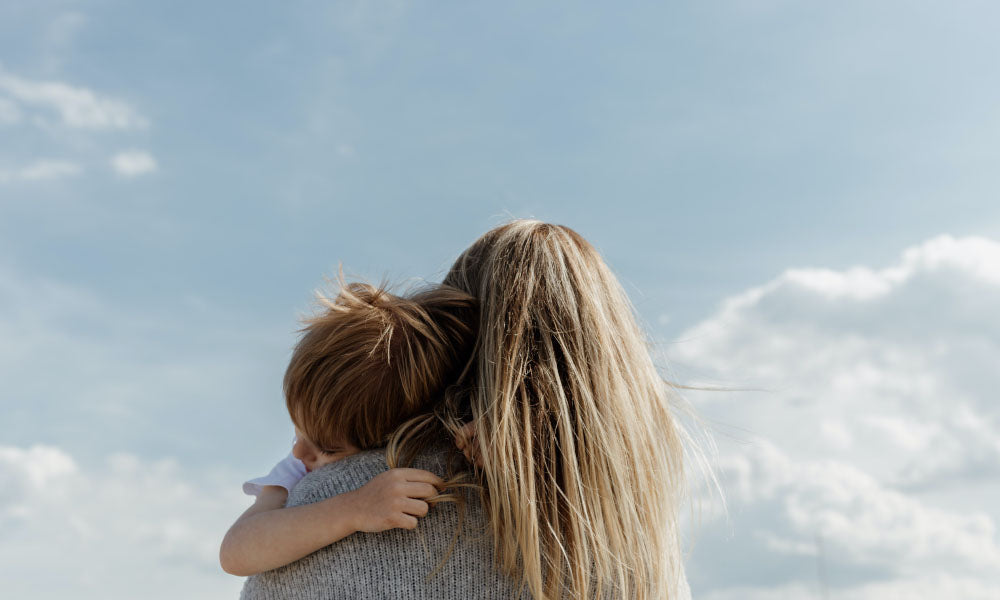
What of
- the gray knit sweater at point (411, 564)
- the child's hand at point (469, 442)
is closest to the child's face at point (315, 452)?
the gray knit sweater at point (411, 564)

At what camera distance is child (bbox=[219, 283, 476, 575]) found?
259cm

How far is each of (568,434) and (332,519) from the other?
2.32ft

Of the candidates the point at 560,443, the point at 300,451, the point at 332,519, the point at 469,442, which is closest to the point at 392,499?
the point at 332,519

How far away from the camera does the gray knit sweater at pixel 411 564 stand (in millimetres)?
2605

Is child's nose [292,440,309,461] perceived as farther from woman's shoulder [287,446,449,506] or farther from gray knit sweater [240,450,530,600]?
gray knit sweater [240,450,530,600]

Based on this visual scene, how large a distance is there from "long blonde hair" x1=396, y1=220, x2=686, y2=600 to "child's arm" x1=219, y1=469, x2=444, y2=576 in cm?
19

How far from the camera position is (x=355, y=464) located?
275 centimetres

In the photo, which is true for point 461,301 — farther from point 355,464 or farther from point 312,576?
point 312,576

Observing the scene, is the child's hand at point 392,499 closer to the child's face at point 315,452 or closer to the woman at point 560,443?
the woman at point 560,443

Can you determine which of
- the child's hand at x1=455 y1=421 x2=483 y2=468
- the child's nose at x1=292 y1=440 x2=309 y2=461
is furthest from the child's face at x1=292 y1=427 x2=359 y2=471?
the child's hand at x1=455 y1=421 x2=483 y2=468

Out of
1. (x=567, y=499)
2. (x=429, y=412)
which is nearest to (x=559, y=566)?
(x=567, y=499)

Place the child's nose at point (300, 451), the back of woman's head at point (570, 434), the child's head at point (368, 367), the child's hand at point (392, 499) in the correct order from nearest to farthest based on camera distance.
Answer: the child's hand at point (392, 499) < the back of woman's head at point (570, 434) < the child's head at point (368, 367) < the child's nose at point (300, 451)

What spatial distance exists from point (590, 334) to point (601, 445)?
0.34 metres

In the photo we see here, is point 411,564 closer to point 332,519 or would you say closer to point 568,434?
point 332,519
